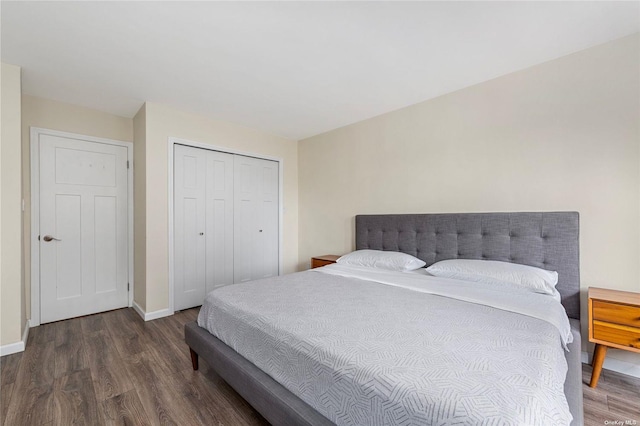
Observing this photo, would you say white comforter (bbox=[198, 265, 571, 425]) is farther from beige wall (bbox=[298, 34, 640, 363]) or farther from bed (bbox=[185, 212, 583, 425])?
beige wall (bbox=[298, 34, 640, 363])

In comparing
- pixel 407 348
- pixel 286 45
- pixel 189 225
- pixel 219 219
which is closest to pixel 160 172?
pixel 189 225

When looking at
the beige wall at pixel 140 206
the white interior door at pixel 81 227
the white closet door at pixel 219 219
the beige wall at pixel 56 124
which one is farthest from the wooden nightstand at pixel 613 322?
the beige wall at pixel 56 124

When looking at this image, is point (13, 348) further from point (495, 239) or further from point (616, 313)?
point (616, 313)

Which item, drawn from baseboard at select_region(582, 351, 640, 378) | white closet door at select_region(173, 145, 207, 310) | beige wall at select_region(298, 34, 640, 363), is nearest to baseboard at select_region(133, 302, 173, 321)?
white closet door at select_region(173, 145, 207, 310)

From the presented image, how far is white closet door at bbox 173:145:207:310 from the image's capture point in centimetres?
335

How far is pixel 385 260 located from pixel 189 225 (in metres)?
2.38

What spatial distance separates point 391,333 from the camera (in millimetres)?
1283

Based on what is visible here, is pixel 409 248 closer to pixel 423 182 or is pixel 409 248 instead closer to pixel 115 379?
pixel 423 182

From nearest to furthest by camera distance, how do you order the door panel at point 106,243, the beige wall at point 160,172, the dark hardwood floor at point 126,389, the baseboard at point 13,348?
the dark hardwood floor at point 126,389 < the baseboard at point 13,348 < the beige wall at point 160,172 < the door panel at point 106,243

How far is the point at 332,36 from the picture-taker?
1.95 meters

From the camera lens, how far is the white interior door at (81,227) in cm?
296

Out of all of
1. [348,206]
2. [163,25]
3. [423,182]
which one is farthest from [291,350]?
[348,206]

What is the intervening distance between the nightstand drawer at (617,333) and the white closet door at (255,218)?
358cm

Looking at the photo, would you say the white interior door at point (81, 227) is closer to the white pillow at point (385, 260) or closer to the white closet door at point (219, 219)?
the white closet door at point (219, 219)
